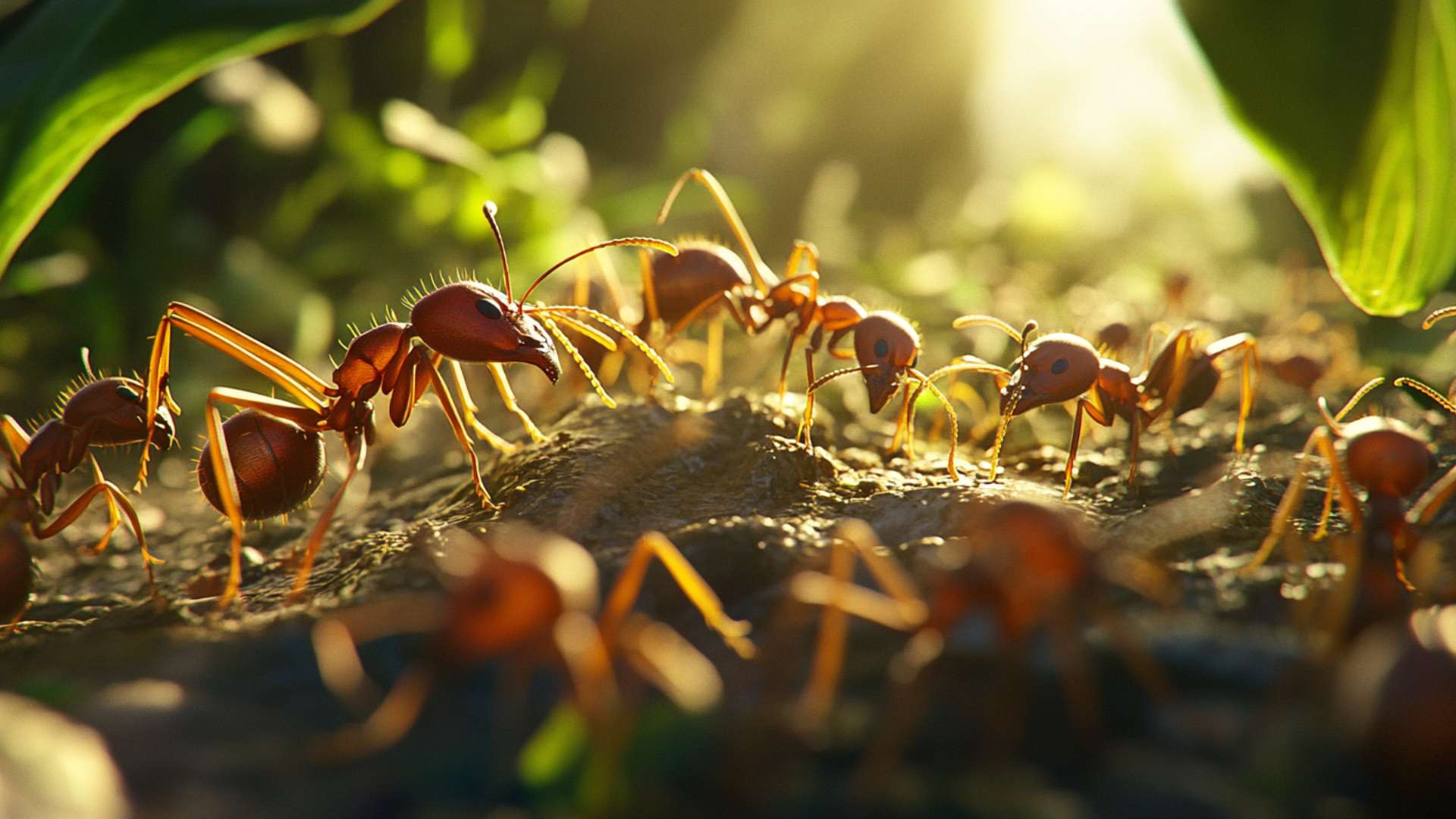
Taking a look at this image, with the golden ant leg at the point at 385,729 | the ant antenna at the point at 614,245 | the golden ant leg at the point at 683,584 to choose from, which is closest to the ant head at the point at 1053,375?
the ant antenna at the point at 614,245

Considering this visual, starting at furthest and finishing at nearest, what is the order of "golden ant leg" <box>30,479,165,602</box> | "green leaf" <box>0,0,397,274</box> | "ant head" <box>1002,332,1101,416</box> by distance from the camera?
"ant head" <box>1002,332,1101,416</box> < "golden ant leg" <box>30,479,165,602</box> < "green leaf" <box>0,0,397,274</box>

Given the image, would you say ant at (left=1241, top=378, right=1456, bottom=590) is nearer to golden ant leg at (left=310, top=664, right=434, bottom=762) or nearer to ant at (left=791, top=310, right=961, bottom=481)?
ant at (left=791, top=310, right=961, bottom=481)

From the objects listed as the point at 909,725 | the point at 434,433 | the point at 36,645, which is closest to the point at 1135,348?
the point at 434,433

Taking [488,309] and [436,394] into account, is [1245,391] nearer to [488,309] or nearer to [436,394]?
[488,309]

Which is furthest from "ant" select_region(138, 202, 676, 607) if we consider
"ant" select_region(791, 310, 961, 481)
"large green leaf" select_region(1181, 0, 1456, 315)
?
"large green leaf" select_region(1181, 0, 1456, 315)

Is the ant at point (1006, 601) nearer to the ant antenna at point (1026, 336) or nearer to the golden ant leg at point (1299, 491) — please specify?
the golden ant leg at point (1299, 491)

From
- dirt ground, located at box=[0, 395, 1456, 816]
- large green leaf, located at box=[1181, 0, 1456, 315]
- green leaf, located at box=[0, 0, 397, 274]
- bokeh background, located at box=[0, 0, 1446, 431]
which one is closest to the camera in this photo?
dirt ground, located at box=[0, 395, 1456, 816]

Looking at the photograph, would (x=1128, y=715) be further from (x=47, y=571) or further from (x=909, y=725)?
(x=47, y=571)

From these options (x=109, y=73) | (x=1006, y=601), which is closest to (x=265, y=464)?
(x=109, y=73)
